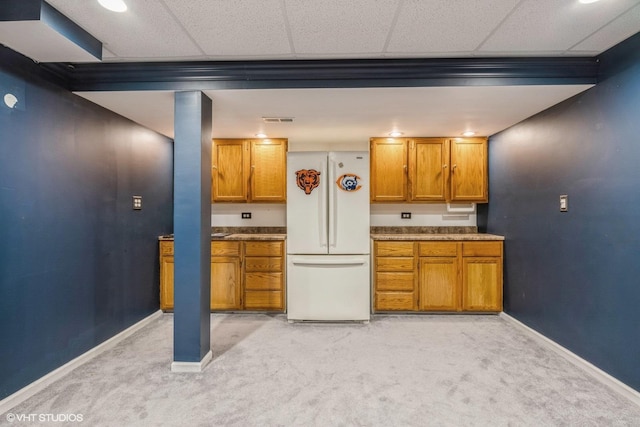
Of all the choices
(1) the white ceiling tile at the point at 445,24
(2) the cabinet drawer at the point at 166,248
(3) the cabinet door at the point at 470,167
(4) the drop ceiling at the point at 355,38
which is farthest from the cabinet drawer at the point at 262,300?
(1) the white ceiling tile at the point at 445,24

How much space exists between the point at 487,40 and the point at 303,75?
127cm

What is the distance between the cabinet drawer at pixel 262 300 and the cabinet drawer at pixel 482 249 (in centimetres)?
227

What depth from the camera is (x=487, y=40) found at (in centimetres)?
195

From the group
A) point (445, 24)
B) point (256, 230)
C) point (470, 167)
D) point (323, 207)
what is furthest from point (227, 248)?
point (470, 167)

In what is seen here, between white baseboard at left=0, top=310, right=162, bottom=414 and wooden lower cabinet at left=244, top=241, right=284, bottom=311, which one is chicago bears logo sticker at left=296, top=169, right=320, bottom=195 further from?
white baseboard at left=0, top=310, right=162, bottom=414

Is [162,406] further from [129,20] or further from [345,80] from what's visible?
[345,80]

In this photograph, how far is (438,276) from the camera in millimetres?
3490

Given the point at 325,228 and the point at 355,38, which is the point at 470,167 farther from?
the point at 355,38

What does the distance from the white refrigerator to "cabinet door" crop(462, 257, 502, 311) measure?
1232 millimetres

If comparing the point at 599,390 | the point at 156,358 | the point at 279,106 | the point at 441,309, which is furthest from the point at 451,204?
the point at 156,358

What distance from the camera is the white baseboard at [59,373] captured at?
186cm

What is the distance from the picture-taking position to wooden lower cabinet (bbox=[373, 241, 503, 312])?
3.45 metres

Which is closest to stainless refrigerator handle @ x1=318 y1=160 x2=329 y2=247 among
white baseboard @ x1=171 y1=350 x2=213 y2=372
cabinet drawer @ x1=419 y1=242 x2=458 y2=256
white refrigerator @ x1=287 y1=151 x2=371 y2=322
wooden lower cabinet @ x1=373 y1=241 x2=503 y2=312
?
white refrigerator @ x1=287 y1=151 x2=371 y2=322

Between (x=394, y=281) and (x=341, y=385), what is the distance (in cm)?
166
